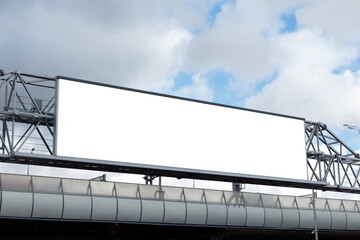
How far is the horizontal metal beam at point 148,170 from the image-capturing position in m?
48.8

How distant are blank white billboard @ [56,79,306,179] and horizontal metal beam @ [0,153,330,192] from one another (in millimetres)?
568

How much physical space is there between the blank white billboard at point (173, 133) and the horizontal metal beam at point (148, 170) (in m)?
0.57

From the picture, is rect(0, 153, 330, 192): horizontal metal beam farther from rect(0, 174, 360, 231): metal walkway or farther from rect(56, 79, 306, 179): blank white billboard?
rect(0, 174, 360, 231): metal walkway

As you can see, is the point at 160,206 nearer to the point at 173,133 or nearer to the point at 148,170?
the point at 148,170

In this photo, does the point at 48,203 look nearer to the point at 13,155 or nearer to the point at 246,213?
the point at 13,155

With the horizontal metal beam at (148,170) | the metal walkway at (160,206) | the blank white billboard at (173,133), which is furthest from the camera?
the blank white billboard at (173,133)

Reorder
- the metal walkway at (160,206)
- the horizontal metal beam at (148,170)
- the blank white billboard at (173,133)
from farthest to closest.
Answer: the blank white billboard at (173,133) → the horizontal metal beam at (148,170) → the metal walkway at (160,206)

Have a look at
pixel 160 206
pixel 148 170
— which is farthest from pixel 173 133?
pixel 160 206

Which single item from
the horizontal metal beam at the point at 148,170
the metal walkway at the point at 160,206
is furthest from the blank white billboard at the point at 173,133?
the metal walkway at the point at 160,206

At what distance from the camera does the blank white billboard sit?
51062 mm

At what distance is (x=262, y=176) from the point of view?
61.0m

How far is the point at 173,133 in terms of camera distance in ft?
185

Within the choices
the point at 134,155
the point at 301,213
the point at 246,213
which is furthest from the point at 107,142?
the point at 301,213

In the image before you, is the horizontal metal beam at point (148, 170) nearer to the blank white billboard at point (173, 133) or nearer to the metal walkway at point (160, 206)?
the blank white billboard at point (173, 133)
